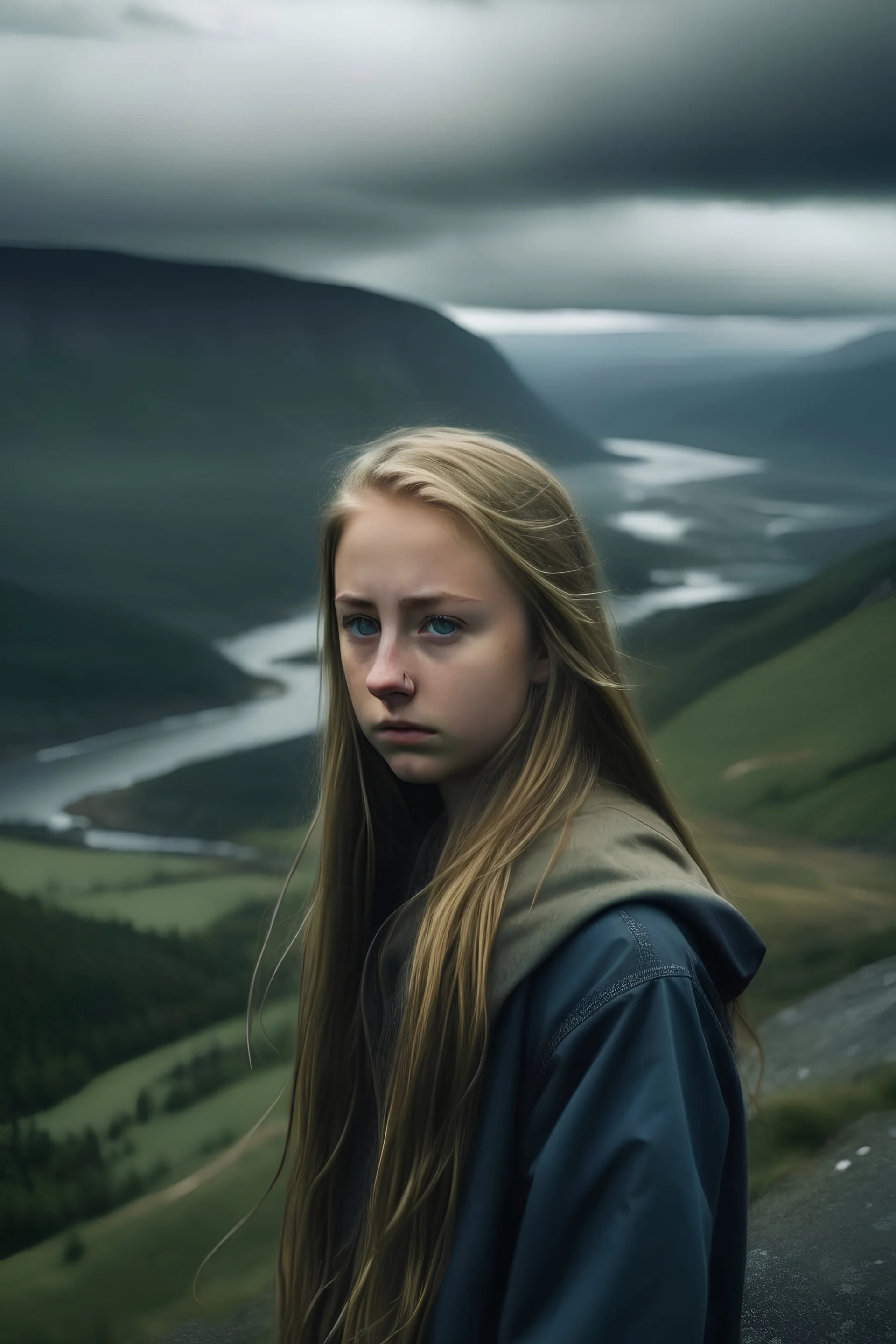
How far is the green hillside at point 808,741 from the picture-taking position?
231 centimetres

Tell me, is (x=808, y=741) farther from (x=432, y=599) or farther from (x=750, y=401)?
(x=432, y=599)

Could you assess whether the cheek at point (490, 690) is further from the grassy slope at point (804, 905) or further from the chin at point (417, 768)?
the grassy slope at point (804, 905)

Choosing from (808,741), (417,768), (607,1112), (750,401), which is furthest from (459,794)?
(750,401)

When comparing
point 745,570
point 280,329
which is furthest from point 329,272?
point 745,570

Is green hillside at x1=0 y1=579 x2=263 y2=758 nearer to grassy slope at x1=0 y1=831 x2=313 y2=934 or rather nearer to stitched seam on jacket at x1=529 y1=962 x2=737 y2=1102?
grassy slope at x1=0 y1=831 x2=313 y2=934

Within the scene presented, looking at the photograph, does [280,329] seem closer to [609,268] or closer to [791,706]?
[609,268]

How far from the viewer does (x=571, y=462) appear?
2.63 m

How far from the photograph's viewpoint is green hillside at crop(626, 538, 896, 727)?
2438mm

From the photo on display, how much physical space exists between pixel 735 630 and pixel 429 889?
1.61m

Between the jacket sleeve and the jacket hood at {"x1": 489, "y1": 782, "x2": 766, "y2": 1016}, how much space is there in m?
0.06

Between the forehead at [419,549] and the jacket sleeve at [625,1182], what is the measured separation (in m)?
0.35

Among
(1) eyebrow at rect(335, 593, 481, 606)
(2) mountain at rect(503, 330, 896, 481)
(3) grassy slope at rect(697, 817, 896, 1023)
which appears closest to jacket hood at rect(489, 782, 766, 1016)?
(1) eyebrow at rect(335, 593, 481, 606)

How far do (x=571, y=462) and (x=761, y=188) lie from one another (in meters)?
0.68

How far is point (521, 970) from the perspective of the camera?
0.88 metres
